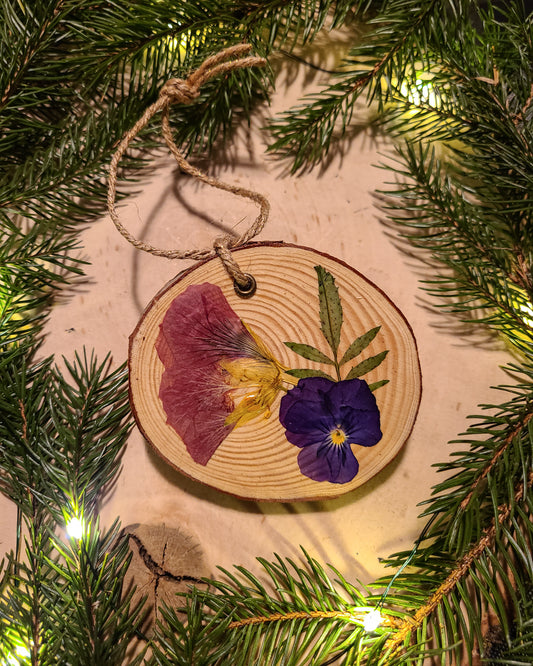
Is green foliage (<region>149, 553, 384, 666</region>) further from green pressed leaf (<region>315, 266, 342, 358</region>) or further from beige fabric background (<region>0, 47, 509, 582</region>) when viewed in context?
green pressed leaf (<region>315, 266, 342, 358</region>)

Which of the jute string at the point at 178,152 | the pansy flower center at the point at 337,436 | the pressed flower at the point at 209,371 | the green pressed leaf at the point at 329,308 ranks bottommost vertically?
the pansy flower center at the point at 337,436

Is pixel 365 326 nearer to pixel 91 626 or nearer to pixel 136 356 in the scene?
pixel 136 356

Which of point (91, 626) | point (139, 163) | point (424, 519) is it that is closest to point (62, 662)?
point (91, 626)

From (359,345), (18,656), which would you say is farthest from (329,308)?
(18,656)

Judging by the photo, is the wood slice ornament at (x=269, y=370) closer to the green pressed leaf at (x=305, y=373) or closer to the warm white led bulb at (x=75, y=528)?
the green pressed leaf at (x=305, y=373)

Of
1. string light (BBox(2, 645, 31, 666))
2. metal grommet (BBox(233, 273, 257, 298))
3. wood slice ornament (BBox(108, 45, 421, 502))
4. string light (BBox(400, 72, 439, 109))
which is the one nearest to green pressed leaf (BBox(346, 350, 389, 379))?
wood slice ornament (BBox(108, 45, 421, 502))

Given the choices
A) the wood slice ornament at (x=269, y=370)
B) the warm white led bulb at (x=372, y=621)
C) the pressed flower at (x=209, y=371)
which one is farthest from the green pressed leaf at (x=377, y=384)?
the warm white led bulb at (x=372, y=621)
